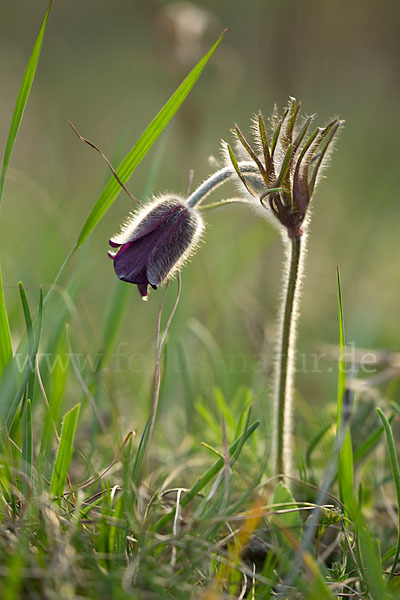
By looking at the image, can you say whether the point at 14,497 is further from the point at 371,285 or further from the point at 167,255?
the point at 371,285

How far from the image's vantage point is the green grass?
3.44 feet

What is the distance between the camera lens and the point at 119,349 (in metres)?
2.87

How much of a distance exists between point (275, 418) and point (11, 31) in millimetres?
7418

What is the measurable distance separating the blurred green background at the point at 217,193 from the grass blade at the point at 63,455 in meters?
0.13

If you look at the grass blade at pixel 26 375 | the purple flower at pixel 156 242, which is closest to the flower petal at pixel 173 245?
the purple flower at pixel 156 242

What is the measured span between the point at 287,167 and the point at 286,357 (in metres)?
0.47

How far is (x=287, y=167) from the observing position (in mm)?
1344

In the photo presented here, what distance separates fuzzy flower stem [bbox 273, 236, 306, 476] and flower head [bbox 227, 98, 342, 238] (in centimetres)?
7

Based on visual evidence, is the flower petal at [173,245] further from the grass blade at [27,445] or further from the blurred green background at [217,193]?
the grass blade at [27,445]

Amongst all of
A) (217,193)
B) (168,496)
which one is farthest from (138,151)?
(217,193)

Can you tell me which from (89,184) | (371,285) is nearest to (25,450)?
(371,285)

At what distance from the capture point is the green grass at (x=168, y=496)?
105 cm

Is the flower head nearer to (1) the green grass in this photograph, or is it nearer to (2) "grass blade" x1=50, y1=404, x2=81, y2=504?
(1) the green grass

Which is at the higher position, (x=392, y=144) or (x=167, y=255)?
(x=392, y=144)
